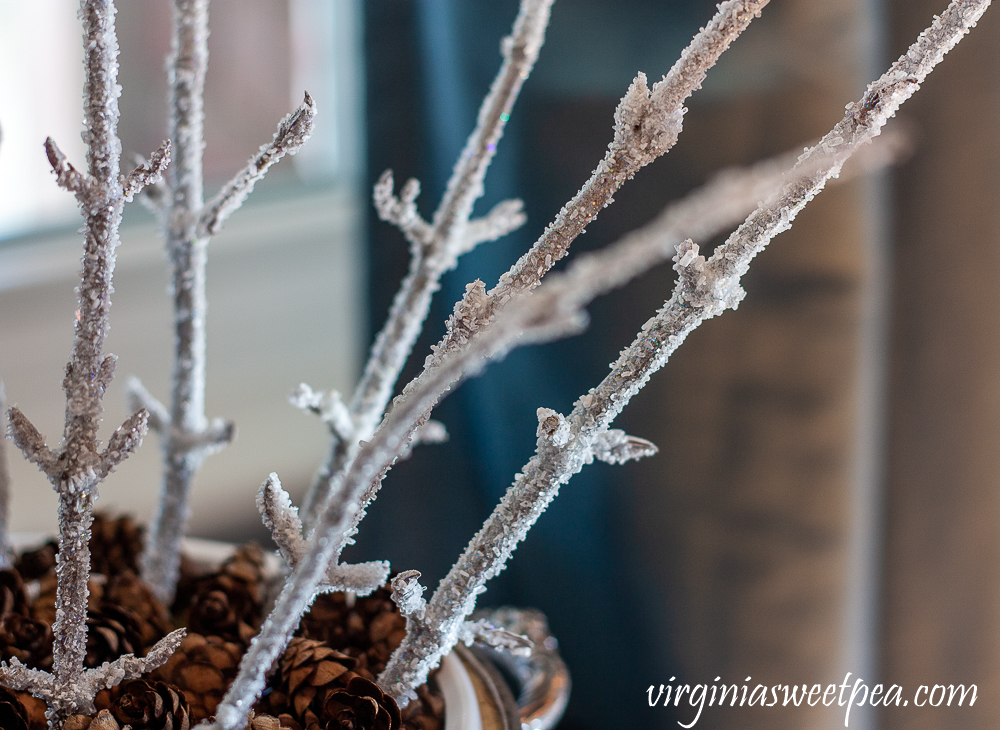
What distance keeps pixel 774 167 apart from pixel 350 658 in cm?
17

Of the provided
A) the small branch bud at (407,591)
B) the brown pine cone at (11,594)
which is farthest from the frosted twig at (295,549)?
the brown pine cone at (11,594)

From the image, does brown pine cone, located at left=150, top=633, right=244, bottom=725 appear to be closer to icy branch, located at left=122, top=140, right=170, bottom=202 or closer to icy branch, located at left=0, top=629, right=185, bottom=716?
icy branch, located at left=0, top=629, right=185, bottom=716

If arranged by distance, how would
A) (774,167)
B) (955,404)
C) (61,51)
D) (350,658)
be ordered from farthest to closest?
(61,51), (955,404), (350,658), (774,167)

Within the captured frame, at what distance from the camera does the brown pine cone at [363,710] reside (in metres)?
0.19

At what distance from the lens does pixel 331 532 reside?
0.45ft

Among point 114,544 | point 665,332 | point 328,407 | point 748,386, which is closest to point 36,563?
point 114,544

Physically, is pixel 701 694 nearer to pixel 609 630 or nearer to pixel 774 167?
pixel 609 630

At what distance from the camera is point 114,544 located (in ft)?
1.00

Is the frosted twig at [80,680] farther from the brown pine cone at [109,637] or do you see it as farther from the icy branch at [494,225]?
the icy branch at [494,225]

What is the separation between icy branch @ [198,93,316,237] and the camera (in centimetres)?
19

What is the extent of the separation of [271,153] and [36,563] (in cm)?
18

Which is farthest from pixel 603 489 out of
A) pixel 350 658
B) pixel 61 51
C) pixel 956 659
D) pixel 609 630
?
pixel 61 51

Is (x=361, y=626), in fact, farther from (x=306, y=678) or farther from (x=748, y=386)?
(x=748, y=386)

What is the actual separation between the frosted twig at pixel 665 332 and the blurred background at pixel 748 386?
0.77 feet
